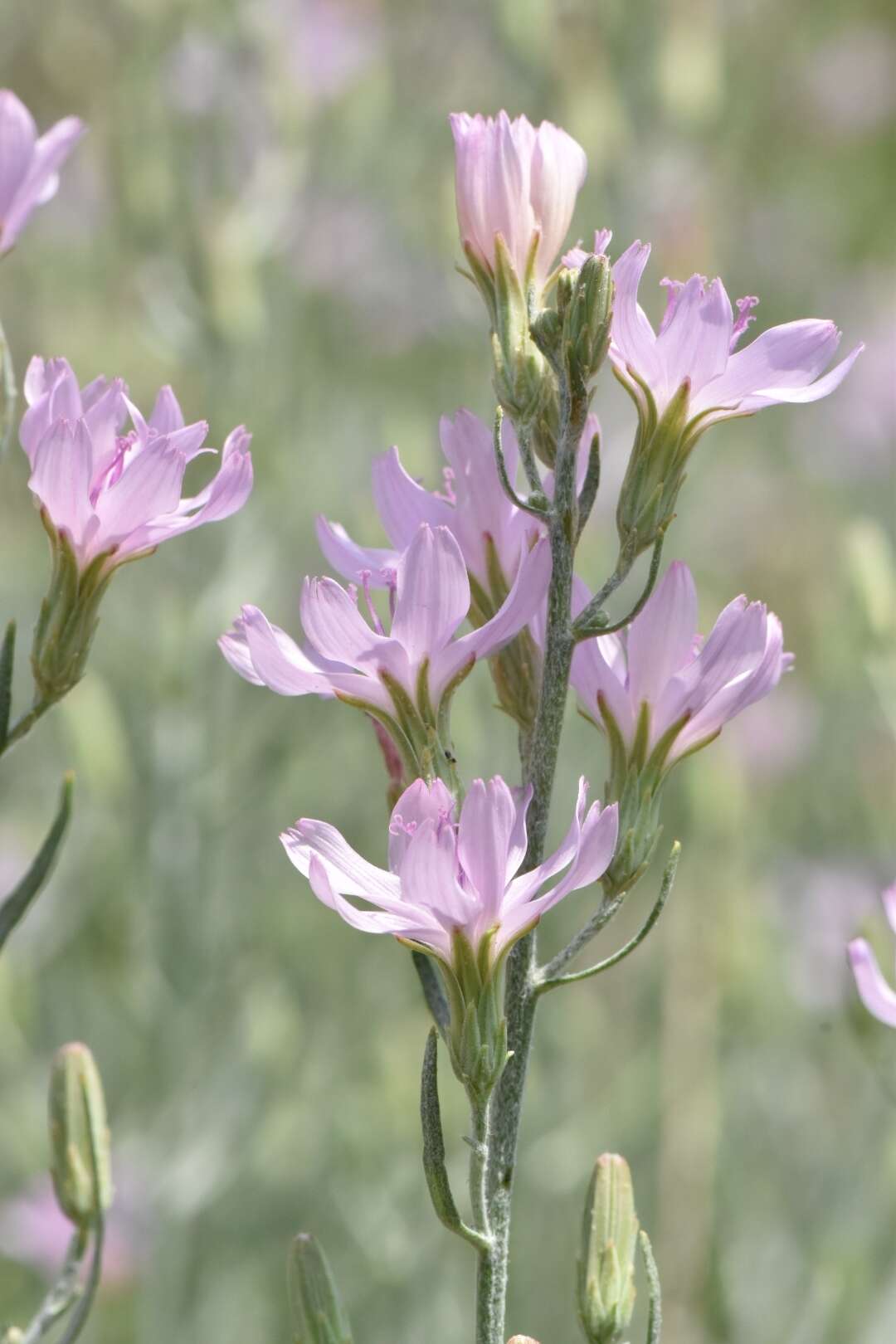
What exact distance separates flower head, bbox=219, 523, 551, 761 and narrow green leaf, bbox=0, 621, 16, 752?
13 centimetres

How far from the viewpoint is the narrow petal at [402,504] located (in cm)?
99

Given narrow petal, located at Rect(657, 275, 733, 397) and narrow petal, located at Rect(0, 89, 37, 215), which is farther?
narrow petal, located at Rect(0, 89, 37, 215)

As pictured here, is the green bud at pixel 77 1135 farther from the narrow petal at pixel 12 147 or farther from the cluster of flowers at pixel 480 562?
the narrow petal at pixel 12 147

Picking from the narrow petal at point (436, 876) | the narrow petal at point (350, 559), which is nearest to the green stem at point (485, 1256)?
the narrow petal at point (436, 876)

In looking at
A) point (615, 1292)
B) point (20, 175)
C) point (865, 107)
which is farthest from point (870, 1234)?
point (865, 107)

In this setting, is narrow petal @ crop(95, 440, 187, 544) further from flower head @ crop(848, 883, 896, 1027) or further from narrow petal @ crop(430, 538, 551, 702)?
flower head @ crop(848, 883, 896, 1027)

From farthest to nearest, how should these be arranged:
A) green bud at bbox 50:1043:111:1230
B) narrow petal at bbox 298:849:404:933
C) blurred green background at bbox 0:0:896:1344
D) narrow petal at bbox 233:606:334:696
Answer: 1. blurred green background at bbox 0:0:896:1344
2. green bud at bbox 50:1043:111:1230
3. narrow petal at bbox 233:606:334:696
4. narrow petal at bbox 298:849:404:933

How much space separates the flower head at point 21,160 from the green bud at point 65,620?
0.26 m

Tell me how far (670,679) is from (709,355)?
19 cm

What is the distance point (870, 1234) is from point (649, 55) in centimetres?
173

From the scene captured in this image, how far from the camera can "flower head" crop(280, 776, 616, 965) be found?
0.83 metres

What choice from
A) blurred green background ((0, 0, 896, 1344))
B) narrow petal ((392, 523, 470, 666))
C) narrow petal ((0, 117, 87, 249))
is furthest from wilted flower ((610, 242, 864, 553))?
blurred green background ((0, 0, 896, 1344))

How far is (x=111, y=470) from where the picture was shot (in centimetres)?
103

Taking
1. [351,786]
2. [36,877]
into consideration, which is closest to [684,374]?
[36,877]
